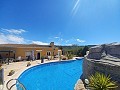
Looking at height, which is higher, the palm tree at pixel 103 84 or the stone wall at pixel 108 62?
the stone wall at pixel 108 62

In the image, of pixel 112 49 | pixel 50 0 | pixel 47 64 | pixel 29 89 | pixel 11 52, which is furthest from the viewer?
pixel 11 52

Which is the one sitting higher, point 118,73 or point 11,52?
point 11,52

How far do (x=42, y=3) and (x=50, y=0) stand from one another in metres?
2.29

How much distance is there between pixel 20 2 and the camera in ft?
80.3

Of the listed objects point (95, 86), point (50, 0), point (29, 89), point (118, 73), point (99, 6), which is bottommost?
point (29, 89)

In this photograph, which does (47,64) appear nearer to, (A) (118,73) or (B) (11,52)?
(B) (11,52)

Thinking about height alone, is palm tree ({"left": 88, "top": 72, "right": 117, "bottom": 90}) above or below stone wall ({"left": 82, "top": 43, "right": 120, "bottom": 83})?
below

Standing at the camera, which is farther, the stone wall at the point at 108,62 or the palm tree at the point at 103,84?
the stone wall at the point at 108,62

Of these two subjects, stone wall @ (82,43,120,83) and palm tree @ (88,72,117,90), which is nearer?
palm tree @ (88,72,117,90)

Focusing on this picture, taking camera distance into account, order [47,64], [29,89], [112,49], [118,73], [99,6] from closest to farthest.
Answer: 1. [118,73]
2. [112,49]
3. [29,89]
4. [99,6]
5. [47,64]

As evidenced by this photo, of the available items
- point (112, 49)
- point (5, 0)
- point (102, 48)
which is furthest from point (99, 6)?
point (5, 0)

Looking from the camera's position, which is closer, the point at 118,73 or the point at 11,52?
the point at 118,73

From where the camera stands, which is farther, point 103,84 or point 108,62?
point 108,62

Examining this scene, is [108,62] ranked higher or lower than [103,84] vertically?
higher
